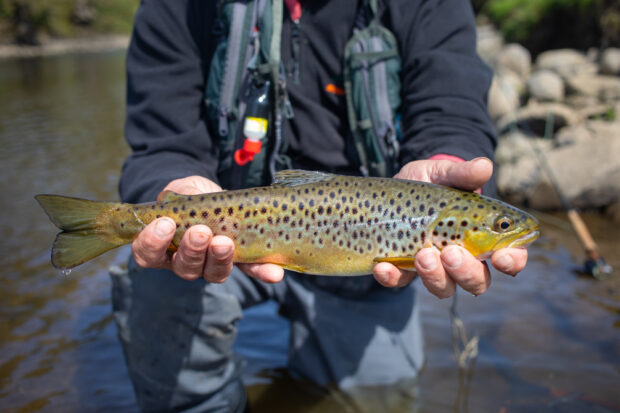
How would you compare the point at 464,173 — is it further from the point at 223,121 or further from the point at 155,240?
the point at 223,121

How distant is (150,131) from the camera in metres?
3.54

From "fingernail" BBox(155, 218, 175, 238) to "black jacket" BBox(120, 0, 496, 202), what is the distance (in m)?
0.82

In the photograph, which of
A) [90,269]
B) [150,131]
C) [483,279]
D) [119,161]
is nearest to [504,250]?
[483,279]

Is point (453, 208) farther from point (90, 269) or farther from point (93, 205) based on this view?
point (90, 269)

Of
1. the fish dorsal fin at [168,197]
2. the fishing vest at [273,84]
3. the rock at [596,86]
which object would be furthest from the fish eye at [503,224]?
the rock at [596,86]

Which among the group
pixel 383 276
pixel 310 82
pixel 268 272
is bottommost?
pixel 268 272

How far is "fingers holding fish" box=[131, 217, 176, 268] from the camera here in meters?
2.35

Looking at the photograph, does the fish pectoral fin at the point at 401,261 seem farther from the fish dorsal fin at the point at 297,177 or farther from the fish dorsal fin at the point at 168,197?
the fish dorsal fin at the point at 168,197

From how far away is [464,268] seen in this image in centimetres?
228

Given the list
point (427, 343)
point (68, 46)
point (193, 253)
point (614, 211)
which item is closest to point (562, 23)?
point (614, 211)

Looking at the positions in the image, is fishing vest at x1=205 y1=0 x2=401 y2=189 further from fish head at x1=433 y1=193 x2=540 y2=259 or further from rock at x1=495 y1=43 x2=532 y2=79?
rock at x1=495 y1=43 x2=532 y2=79

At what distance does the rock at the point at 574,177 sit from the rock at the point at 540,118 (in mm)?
1283

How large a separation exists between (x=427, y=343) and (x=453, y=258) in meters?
2.65

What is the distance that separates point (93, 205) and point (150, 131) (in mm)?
1190
